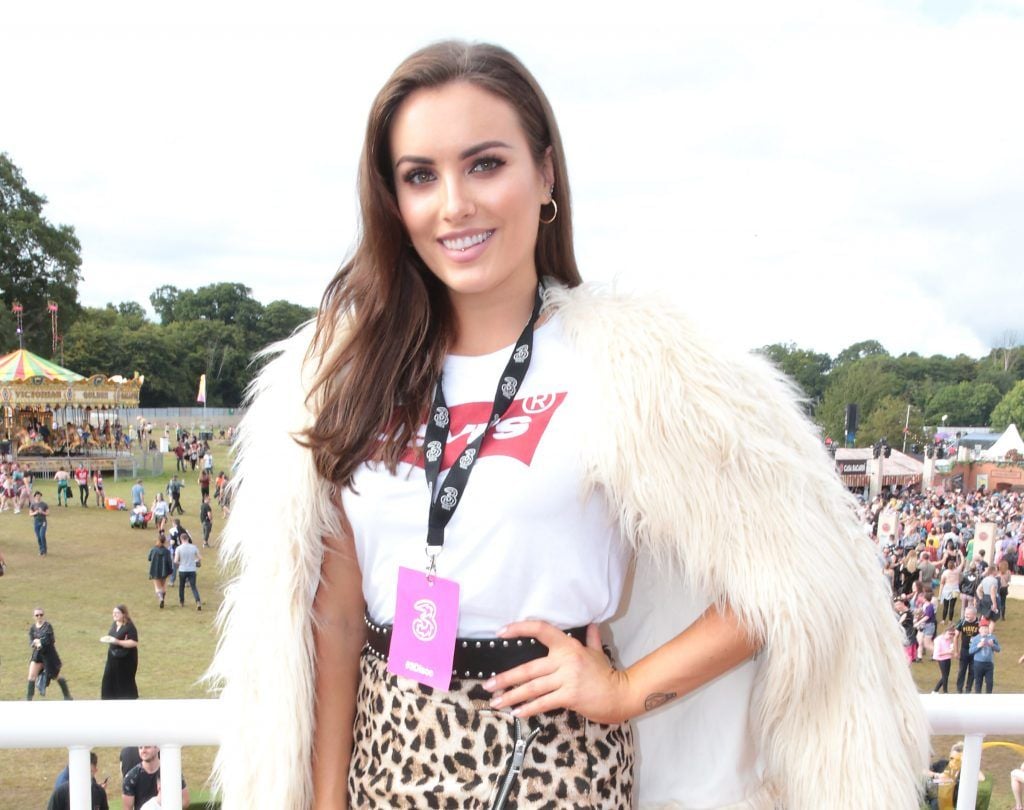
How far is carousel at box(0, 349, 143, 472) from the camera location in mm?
28484

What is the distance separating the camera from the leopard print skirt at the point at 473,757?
1.24 m

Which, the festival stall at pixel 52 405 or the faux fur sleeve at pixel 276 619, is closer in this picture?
the faux fur sleeve at pixel 276 619

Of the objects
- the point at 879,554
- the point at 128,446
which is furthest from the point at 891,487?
the point at 879,554

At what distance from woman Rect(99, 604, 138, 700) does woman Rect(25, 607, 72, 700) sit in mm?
881

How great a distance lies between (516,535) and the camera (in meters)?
1.25

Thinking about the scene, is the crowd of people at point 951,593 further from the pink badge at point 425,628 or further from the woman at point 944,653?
the pink badge at point 425,628

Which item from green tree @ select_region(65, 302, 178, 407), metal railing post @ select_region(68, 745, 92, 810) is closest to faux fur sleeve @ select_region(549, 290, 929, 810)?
metal railing post @ select_region(68, 745, 92, 810)

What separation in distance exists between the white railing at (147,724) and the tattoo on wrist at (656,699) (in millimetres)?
588

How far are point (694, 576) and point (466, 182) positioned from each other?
2.42 ft

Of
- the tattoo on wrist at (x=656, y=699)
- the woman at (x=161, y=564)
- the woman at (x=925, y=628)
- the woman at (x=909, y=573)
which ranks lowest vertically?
the woman at (x=925, y=628)

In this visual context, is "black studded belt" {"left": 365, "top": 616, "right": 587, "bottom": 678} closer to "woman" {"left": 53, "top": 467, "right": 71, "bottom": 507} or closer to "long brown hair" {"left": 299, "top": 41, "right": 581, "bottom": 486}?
"long brown hair" {"left": 299, "top": 41, "right": 581, "bottom": 486}

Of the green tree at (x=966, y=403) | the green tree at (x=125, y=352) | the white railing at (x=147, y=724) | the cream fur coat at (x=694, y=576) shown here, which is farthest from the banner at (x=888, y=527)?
the green tree at (x=966, y=403)

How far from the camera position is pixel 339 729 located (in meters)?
1.44

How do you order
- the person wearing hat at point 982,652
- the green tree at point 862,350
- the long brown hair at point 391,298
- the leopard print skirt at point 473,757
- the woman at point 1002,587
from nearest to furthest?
the leopard print skirt at point 473,757
the long brown hair at point 391,298
the person wearing hat at point 982,652
the woman at point 1002,587
the green tree at point 862,350
